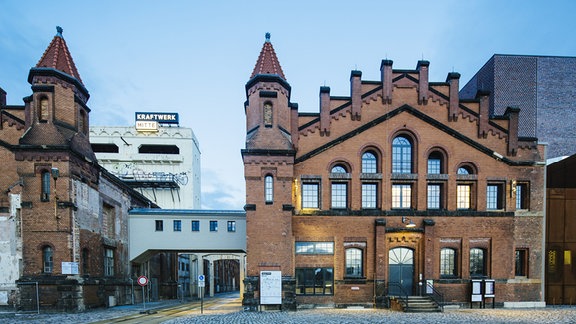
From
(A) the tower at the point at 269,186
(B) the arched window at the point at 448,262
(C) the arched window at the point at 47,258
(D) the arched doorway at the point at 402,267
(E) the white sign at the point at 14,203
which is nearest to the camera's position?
(C) the arched window at the point at 47,258

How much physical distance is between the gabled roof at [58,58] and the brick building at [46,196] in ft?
0.17

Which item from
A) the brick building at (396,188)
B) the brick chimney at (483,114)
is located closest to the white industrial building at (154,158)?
the brick building at (396,188)

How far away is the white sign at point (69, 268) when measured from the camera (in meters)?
19.9

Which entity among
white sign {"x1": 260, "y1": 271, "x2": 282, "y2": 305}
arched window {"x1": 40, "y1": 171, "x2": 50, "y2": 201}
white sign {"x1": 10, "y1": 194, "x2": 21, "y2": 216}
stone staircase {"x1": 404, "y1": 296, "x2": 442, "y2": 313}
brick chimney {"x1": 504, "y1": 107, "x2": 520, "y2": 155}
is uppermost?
brick chimney {"x1": 504, "y1": 107, "x2": 520, "y2": 155}

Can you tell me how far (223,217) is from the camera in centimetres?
2848

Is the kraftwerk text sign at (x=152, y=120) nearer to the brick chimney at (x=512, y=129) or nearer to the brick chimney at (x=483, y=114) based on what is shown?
the brick chimney at (x=483, y=114)

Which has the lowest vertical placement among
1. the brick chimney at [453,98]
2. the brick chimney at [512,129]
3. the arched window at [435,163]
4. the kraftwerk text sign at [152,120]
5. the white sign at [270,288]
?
the white sign at [270,288]

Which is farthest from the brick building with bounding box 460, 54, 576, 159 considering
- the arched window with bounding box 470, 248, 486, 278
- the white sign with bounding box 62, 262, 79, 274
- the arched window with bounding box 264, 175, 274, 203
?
the white sign with bounding box 62, 262, 79, 274

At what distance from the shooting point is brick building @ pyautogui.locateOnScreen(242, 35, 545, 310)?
2256 centimetres

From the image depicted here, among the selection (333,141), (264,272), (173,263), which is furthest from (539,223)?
(173,263)

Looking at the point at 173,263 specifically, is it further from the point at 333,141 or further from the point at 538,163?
the point at 538,163

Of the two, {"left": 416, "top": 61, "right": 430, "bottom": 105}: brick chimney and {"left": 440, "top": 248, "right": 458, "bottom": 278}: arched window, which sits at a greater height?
{"left": 416, "top": 61, "right": 430, "bottom": 105}: brick chimney

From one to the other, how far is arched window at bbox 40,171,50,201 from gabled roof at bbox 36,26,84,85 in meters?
6.21

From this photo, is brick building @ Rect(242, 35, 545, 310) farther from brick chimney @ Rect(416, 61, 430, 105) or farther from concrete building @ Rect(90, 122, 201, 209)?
concrete building @ Rect(90, 122, 201, 209)
